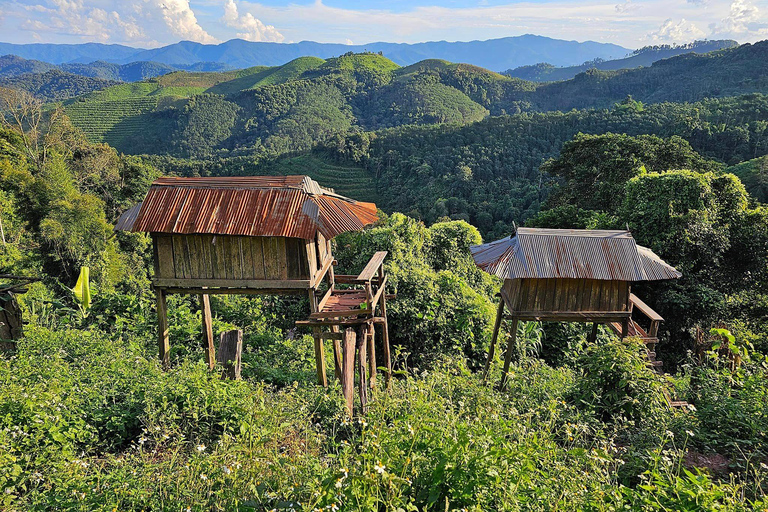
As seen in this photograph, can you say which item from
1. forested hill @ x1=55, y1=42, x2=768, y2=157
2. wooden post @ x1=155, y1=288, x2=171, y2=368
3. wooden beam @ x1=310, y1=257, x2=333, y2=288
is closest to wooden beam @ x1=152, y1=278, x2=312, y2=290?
wooden beam @ x1=310, y1=257, x2=333, y2=288

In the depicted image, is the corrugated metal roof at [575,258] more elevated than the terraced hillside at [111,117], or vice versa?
the terraced hillside at [111,117]

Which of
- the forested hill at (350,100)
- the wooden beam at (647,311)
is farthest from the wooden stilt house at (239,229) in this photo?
the forested hill at (350,100)

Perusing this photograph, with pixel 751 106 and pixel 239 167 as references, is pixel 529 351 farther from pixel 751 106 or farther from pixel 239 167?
pixel 239 167

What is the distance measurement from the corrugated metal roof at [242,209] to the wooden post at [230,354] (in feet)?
6.13

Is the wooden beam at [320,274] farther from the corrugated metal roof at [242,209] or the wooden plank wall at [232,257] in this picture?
the corrugated metal roof at [242,209]

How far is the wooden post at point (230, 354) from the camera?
275 inches

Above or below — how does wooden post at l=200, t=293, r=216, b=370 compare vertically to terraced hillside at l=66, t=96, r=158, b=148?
below

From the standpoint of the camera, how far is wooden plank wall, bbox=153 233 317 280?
7145 millimetres

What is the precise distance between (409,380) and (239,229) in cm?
349

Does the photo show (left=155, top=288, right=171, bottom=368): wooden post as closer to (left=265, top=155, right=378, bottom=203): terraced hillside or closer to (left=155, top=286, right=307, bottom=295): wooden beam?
(left=155, top=286, right=307, bottom=295): wooden beam

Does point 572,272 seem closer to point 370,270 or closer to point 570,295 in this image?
point 570,295

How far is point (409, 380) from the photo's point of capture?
203 inches

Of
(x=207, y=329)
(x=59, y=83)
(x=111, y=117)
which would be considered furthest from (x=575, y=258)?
(x=59, y=83)

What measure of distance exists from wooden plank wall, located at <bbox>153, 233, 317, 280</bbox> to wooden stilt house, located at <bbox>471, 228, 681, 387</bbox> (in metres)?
3.25
